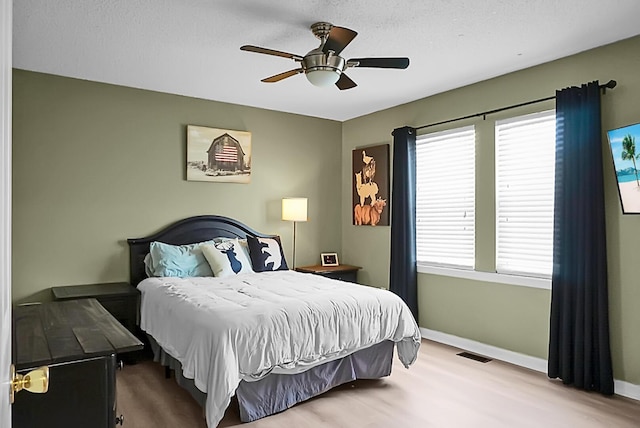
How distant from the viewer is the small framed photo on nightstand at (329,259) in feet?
19.7

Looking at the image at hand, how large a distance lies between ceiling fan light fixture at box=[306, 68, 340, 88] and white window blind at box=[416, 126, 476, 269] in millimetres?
2068

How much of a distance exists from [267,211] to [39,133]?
2499mm

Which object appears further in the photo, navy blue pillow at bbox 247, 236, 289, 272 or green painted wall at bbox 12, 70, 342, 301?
navy blue pillow at bbox 247, 236, 289, 272

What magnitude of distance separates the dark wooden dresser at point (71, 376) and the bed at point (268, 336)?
2.97 feet

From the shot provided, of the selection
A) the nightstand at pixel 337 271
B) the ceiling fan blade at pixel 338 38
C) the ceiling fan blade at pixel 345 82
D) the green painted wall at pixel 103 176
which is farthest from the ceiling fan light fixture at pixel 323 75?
the nightstand at pixel 337 271

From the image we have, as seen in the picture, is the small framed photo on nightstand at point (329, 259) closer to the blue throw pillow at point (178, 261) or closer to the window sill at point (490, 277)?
the window sill at point (490, 277)

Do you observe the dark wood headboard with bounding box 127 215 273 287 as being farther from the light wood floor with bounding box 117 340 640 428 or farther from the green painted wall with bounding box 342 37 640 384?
the green painted wall with bounding box 342 37 640 384

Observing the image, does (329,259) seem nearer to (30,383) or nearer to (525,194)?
(525,194)

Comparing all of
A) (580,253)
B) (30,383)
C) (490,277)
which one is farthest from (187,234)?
(30,383)

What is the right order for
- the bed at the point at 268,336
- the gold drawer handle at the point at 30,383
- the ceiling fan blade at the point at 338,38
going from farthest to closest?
the bed at the point at 268,336 → the ceiling fan blade at the point at 338,38 → the gold drawer handle at the point at 30,383

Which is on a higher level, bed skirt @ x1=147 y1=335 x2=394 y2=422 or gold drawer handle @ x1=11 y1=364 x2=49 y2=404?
gold drawer handle @ x1=11 y1=364 x2=49 y2=404

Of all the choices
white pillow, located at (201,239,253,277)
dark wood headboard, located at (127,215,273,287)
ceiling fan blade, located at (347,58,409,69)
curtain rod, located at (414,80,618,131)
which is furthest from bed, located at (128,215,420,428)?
curtain rod, located at (414,80,618,131)

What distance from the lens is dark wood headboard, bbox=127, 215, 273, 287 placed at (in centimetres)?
468

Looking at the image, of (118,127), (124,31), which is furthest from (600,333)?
(118,127)
